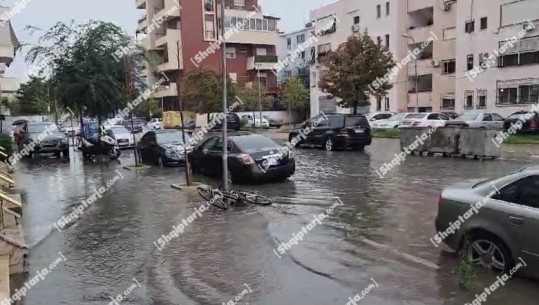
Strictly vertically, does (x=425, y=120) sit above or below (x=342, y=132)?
above

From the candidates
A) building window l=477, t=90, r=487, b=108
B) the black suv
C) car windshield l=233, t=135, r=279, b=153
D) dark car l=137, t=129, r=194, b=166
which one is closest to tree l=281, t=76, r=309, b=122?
building window l=477, t=90, r=487, b=108

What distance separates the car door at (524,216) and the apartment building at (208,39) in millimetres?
53490

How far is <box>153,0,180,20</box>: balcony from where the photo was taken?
202 feet

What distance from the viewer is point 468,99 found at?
40.7m

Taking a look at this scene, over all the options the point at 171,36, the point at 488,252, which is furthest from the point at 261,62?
the point at 488,252

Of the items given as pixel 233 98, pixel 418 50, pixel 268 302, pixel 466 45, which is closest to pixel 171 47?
pixel 233 98

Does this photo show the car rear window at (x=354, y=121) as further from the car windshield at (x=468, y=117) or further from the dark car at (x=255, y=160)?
the dark car at (x=255, y=160)

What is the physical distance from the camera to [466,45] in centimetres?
4075

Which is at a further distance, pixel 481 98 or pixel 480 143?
pixel 481 98

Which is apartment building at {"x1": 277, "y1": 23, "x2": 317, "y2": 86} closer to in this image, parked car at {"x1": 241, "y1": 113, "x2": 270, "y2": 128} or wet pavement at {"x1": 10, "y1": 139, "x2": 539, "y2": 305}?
parked car at {"x1": 241, "y1": 113, "x2": 270, "y2": 128}

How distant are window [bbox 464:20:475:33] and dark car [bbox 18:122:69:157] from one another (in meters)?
28.5

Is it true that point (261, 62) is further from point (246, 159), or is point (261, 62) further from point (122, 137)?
point (246, 159)

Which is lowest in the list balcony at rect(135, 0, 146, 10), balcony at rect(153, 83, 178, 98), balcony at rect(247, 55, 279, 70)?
balcony at rect(153, 83, 178, 98)

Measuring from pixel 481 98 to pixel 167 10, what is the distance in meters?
37.1
